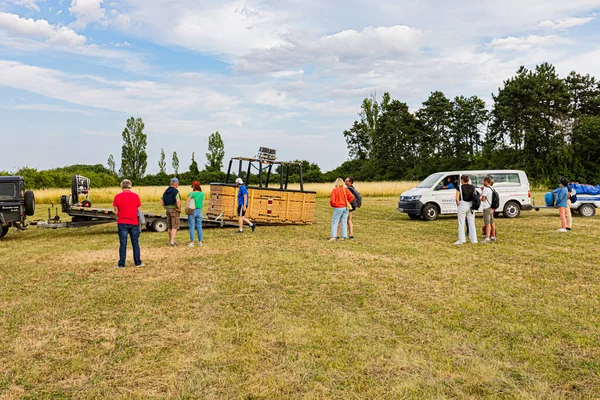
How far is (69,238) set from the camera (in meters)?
15.0

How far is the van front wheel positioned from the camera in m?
18.5

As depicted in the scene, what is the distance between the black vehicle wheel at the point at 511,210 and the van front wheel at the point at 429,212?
8.76ft

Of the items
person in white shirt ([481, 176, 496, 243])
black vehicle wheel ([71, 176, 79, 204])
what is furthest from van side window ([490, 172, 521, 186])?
black vehicle wheel ([71, 176, 79, 204])

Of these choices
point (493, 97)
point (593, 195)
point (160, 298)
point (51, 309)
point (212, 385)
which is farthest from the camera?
point (493, 97)

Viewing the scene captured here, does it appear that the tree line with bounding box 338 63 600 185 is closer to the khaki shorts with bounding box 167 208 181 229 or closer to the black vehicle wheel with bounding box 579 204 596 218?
the black vehicle wheel with bounding box 579 204 596 218

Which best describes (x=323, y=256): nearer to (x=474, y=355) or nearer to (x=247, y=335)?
(x=247, y=335)

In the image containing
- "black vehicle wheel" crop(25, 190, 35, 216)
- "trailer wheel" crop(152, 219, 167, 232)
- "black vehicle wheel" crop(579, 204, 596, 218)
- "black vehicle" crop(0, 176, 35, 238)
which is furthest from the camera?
"black vehicle wheel" crop(579, 204, 596, 218)

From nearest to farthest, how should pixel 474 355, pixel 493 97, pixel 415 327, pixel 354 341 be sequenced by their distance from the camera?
pixel 474 355, pixel 354 341, pixel 415 327, pixel 493 97

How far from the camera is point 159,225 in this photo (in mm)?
16000

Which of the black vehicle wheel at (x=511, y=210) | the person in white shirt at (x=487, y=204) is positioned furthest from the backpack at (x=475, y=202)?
the black vehicle wheel at (x=511, y=210)

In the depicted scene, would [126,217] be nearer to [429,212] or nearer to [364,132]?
→ [429,212]

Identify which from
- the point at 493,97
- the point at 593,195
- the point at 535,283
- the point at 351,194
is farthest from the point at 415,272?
the point at 493,97

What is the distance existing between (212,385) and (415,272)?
5.35 meters

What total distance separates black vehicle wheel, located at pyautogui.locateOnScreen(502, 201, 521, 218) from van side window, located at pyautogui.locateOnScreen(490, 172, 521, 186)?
722 mm
